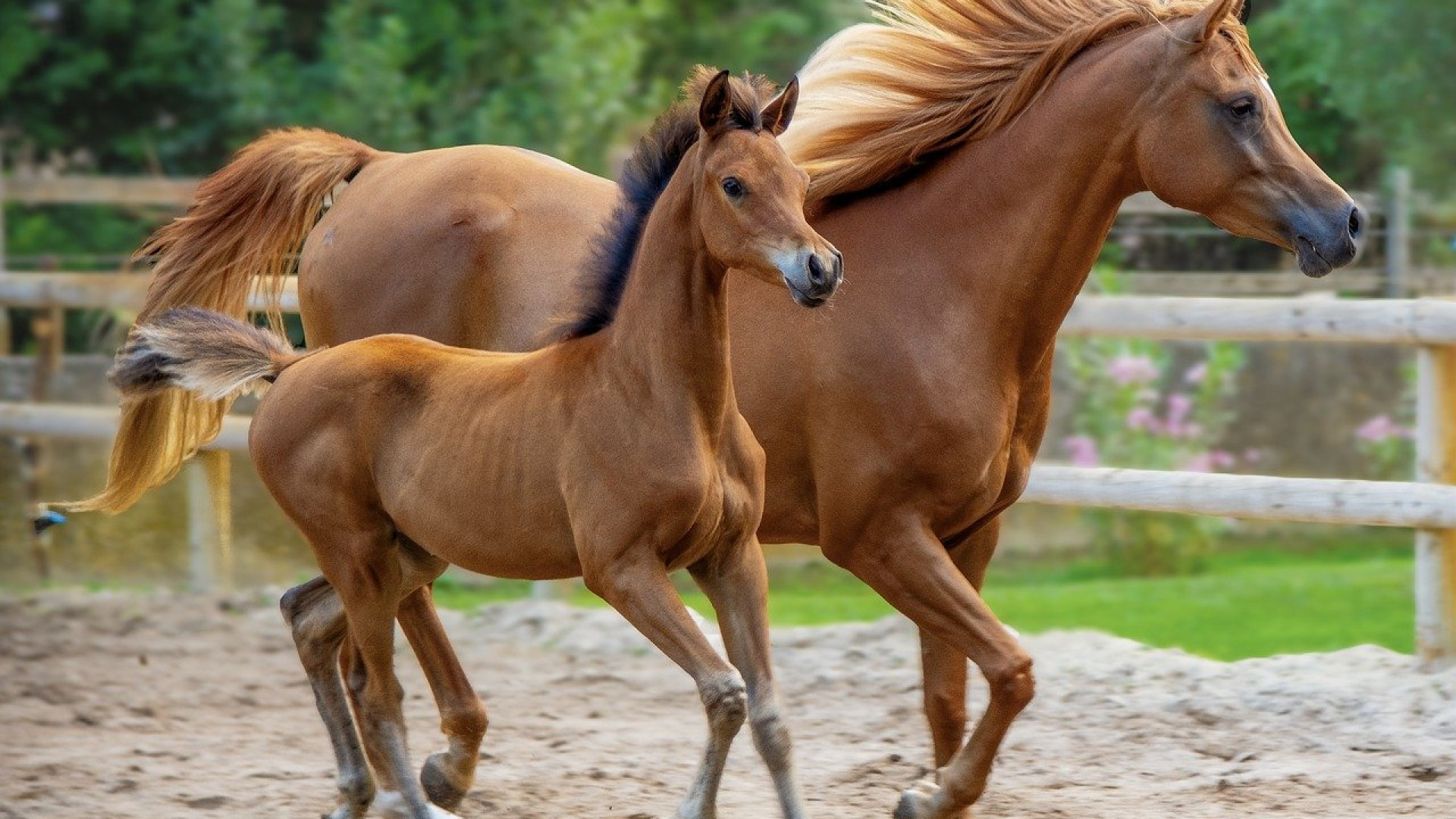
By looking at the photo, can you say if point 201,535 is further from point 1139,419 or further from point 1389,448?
point 1389,448

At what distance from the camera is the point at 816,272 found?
118 inches

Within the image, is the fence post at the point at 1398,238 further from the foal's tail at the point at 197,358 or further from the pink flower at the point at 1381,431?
the foal's tail at the point at 197,358

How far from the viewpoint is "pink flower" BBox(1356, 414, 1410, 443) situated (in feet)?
26.3

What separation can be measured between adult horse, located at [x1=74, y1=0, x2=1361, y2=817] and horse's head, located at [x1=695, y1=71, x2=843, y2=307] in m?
0.65

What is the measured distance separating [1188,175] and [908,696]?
86.5 inches

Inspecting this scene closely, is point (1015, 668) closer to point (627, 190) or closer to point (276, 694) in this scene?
point (627, 190)

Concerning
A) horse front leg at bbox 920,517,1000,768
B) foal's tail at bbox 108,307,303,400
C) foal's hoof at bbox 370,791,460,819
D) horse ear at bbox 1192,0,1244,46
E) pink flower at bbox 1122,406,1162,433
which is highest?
horse ear at bbox 1192,0,1244,46

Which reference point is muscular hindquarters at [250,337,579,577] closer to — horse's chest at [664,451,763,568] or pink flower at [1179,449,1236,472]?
horse's chest at [664,451,763,568]

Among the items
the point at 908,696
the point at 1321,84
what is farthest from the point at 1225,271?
the point at 908,696

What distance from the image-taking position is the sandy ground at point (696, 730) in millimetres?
4160

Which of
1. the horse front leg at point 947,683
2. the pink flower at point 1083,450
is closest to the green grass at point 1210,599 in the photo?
the pink flower at point 1083,450

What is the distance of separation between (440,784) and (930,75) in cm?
200

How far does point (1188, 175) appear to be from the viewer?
3.62 m

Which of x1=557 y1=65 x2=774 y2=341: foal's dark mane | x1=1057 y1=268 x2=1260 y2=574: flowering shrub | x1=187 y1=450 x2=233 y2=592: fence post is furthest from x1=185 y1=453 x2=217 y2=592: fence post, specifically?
x1=557 y1=65 x2=774 y2=341: foal's dark mane
